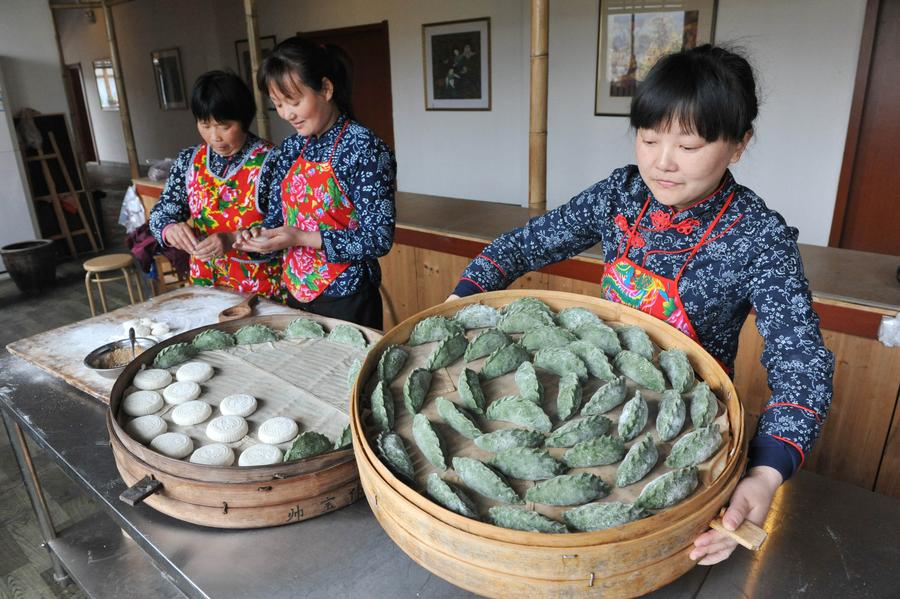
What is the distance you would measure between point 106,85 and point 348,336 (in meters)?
14.4

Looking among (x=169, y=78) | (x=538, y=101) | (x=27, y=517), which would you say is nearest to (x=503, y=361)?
(x=538, y=101)

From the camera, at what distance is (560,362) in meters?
1.05

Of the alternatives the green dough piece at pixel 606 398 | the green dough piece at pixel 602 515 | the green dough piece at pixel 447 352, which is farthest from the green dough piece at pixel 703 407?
the green dough piece at pixel 447 352

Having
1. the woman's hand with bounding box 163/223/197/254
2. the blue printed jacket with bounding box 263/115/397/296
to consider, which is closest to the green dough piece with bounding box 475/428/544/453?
the blue printed jacket with bounding box 263/115/397/296

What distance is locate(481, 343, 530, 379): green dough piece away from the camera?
1.06m

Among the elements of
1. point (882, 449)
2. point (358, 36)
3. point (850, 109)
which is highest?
point (358, 36)

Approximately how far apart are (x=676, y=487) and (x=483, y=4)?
5489 millimetres

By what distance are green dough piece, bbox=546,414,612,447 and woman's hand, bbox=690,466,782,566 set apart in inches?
7.7

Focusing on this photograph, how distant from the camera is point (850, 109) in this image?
375cm

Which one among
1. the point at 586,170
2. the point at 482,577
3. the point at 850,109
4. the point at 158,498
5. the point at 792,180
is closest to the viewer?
the point at 482,577

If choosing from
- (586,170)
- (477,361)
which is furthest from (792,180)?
(477,361)

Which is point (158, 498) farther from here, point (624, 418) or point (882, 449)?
point (882, 449)

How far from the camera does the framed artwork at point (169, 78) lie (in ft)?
32.6

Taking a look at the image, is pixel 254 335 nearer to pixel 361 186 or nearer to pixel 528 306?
pixel 361 186
